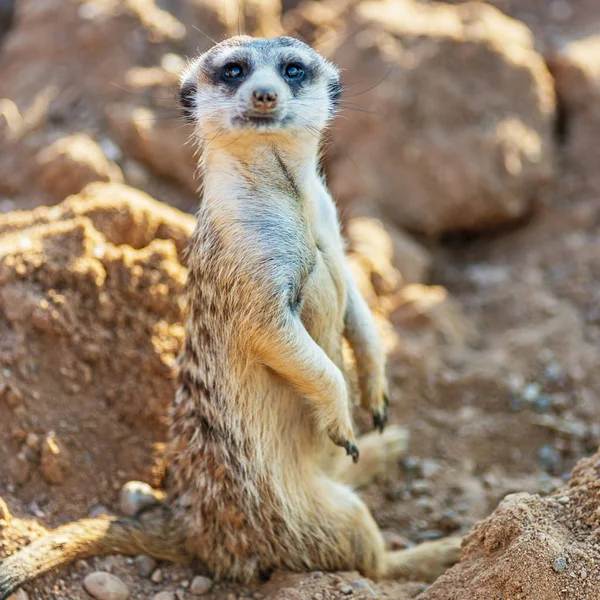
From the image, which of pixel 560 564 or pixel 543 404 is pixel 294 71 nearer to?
pixel 560 564

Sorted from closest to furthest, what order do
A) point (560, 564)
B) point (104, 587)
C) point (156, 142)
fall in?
point (560, 564)
point (104, 587)
point (156, 142)

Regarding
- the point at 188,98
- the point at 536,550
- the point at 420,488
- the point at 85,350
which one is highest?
the point at 188,98

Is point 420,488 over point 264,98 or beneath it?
beneath

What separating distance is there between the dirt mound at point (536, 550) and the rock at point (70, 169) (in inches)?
109

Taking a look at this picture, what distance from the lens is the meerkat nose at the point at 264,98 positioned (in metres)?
2.54

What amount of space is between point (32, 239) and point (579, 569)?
238 cm

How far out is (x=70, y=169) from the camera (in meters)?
4.38

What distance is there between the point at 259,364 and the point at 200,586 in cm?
81

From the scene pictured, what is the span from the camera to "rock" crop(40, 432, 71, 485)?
3012 millimetres

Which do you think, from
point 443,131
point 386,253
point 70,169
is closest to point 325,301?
point 386,253

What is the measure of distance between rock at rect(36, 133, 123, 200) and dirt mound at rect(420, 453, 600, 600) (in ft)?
9.09

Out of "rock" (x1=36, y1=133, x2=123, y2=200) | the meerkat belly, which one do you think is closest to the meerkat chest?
the meerkat belly

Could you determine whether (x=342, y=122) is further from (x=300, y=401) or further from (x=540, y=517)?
(x=540, y=517)

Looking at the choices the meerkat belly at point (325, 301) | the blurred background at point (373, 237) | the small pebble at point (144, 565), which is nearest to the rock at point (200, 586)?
the blurred background at point (373, 237)
